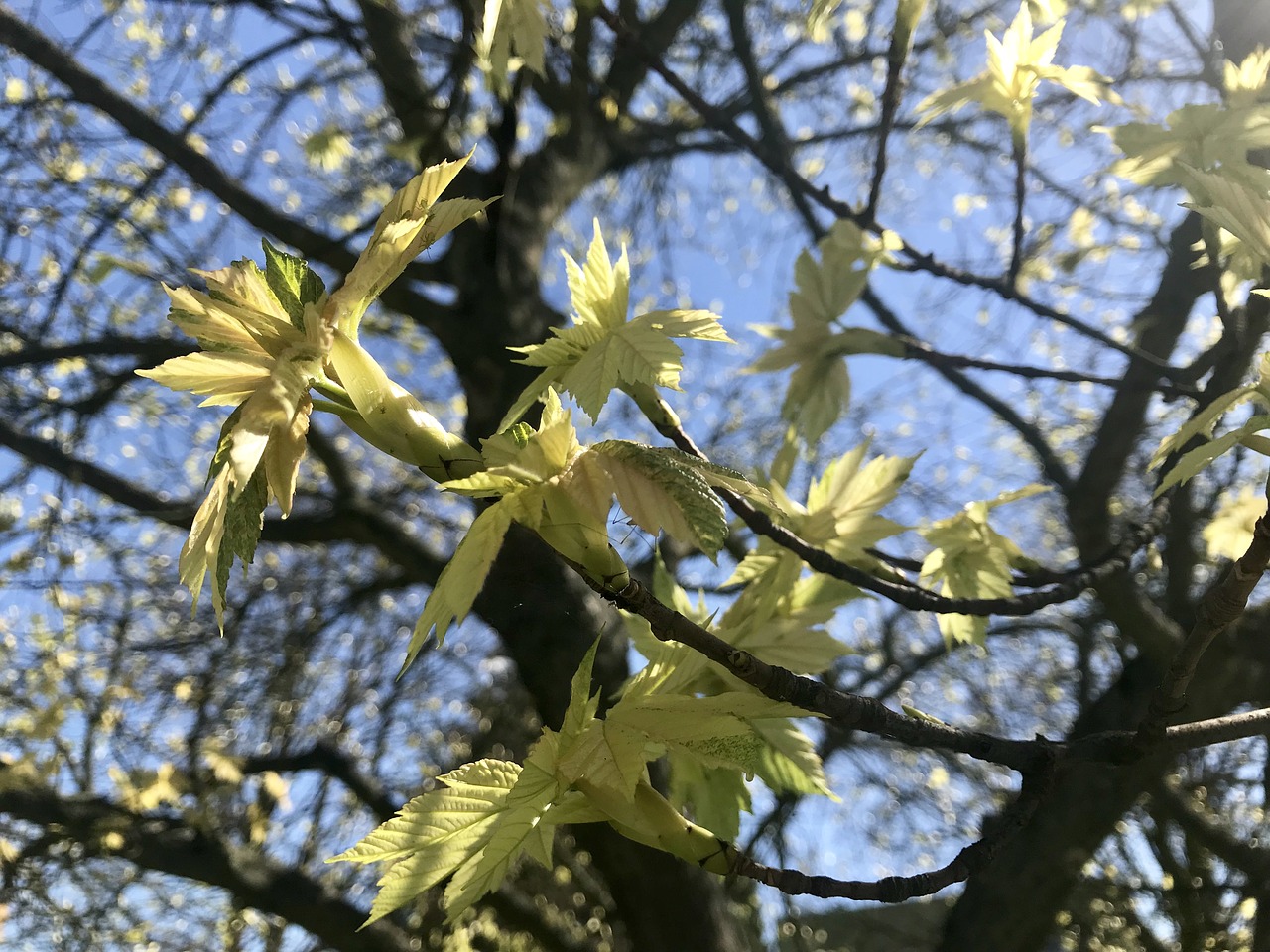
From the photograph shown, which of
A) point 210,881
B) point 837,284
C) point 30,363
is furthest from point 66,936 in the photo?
Result: point 837,284

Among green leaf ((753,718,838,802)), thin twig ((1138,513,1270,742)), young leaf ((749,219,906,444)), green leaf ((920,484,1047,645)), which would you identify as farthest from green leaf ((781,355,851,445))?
thin twig ((1138,513,1270,742))

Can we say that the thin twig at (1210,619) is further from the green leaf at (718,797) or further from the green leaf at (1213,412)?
the green leaf at (718,797)

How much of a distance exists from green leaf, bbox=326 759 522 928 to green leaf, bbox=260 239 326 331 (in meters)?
0.27

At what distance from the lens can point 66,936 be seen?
8.18ft

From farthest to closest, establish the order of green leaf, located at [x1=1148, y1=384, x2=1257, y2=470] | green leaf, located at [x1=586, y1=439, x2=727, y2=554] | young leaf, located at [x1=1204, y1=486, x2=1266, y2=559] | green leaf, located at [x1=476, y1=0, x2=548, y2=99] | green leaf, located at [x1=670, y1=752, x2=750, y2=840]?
young leaf, located at [x1=1204, y1=486, x2=1266, y2=559]
green leaf, located at [x1=476, y1=0, x2=548, y2=99]
green leaf, located at [x1=670, y1=752, x2=750, y2=840]
green leaf, located at [x1=1148, y1=384, x2=1257, y2=470]
green leaf, located at [x1=586, y1=439, x2=727, y2=554]

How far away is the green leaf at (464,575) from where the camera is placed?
15.0 inches

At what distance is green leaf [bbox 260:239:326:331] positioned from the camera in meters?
0.43

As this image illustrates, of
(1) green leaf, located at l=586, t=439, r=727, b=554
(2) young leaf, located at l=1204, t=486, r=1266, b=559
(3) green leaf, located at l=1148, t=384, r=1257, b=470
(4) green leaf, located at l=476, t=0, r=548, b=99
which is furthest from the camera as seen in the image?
(2) young leaf, located at l=1204, t=486, r=1266, b=559

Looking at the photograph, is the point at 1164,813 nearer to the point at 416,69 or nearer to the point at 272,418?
the point at 272,418

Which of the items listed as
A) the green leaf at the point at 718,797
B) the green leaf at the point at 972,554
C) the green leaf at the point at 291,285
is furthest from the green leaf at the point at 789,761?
the green leaf at the point at 291,285

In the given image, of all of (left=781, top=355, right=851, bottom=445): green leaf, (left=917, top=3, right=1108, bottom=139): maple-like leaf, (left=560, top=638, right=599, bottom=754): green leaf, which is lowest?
(left=560, top=638, right=599, bottom=754): green leaf

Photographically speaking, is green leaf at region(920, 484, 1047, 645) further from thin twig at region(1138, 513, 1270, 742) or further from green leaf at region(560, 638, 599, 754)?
green leaf at region(560, 638, 599, 754)

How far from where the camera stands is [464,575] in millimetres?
388

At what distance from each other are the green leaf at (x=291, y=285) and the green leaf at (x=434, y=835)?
0.87ft
